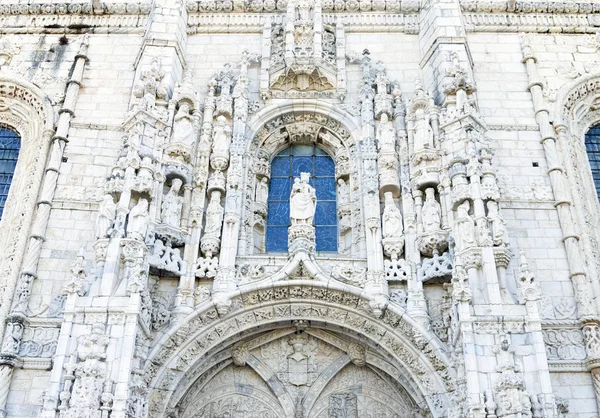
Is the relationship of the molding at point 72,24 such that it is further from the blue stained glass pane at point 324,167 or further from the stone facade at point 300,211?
the blue stained glass pane at point 324,167

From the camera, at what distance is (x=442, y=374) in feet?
36.0

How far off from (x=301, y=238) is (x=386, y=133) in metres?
2.90

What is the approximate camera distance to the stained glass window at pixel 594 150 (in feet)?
Result: 46.9

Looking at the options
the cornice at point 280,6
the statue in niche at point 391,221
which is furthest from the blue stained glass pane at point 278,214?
the cornice at point 280,6

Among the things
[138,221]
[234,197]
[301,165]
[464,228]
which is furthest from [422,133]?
[138,221]

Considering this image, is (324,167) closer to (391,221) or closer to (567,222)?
(391,221)

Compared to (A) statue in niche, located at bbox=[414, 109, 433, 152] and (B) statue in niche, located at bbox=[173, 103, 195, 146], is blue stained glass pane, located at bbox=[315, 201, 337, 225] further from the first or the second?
(B) statue in niche, located at bbox=[173, 103, 195, 146]

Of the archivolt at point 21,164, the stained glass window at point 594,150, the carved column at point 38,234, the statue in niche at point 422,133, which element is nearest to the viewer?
the carved column at point 38,234

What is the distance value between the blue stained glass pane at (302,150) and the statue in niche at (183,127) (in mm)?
2292

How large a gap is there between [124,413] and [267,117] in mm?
6721

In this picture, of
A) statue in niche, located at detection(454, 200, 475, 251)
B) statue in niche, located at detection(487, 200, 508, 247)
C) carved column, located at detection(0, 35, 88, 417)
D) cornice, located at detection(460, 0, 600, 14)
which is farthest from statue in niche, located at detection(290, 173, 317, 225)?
cornice, located at detection(460, 0, 600, 14)

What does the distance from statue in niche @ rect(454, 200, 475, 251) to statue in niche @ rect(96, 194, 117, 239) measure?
5619 millimetres

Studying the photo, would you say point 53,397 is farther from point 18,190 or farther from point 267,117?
point 267,117

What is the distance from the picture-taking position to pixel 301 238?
39.2ft
